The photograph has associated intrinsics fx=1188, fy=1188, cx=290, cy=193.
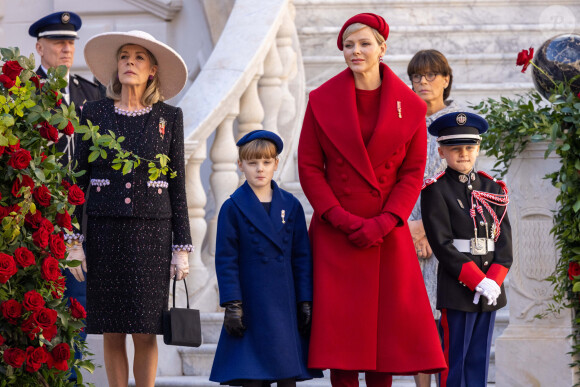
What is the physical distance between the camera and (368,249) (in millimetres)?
4973

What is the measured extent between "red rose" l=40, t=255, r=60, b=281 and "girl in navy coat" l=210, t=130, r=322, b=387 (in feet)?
2.66

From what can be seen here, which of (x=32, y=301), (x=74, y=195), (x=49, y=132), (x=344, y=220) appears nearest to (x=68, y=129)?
(x=49, y=132)

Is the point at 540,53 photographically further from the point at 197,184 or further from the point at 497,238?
the point at 197,184

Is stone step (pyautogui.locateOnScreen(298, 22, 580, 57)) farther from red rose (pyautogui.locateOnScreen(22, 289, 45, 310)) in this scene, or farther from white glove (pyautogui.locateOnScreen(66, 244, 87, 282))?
red rose (pyautogui.locateOnScreen(22, 289, 45, 310))

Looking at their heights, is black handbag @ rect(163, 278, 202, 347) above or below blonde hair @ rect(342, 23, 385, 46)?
below

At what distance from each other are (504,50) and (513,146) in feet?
9.03

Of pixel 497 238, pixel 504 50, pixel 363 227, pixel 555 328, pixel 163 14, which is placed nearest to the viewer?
pixel 363 227

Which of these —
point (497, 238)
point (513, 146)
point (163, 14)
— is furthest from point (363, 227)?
point (163, 14)

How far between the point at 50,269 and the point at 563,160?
2520 millimetres

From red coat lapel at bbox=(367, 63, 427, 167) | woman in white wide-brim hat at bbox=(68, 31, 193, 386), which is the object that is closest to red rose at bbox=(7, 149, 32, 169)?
woman in white wide-brim hat at bbox=(68, 31, 193, 386)

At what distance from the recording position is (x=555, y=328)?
5.90 meters

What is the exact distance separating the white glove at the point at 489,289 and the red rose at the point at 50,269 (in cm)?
196

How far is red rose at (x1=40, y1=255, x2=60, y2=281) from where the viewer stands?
4434 millimetres

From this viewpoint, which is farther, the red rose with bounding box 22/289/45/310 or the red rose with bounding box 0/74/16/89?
the red rose with bounding box 0/74/16/89
